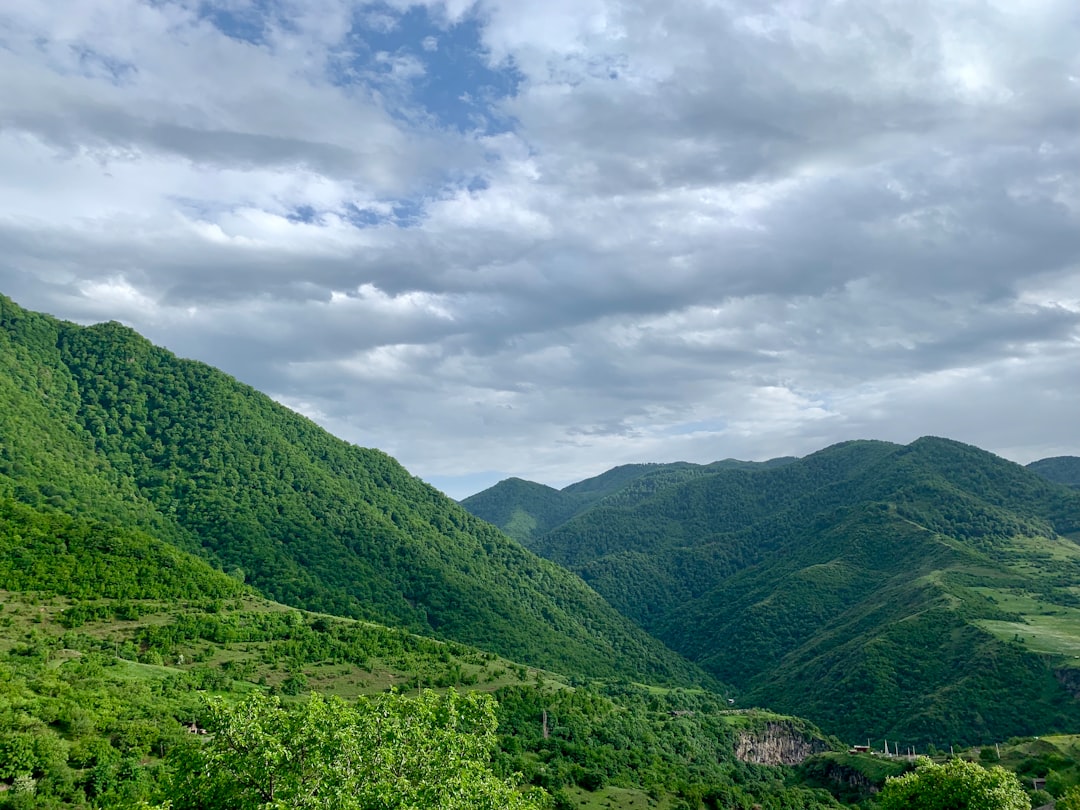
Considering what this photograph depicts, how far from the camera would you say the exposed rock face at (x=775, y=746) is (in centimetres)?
15350

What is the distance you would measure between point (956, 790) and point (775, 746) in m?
103

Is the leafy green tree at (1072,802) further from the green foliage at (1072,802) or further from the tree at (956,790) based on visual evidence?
the tree at (956,790)

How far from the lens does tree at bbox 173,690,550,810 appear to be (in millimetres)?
31641

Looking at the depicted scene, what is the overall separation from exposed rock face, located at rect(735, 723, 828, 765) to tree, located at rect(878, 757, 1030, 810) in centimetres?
8742

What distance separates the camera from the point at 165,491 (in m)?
190

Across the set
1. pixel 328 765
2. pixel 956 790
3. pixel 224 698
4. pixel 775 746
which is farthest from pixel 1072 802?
pixel 775 746

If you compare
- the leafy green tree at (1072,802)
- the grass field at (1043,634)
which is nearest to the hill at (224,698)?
the leafy green tree at (1072,802)

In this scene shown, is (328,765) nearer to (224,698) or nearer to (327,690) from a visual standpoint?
(224,698)

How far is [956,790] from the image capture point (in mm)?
65938

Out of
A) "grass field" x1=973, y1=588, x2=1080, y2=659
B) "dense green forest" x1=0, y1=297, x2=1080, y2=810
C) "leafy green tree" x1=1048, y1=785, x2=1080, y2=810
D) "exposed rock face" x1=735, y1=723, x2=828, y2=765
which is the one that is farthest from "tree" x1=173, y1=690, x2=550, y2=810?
"grass field" x1=973, y1=588, x2=1080, y2=659

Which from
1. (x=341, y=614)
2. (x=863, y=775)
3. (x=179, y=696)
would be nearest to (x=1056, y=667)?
(x=863, y=775)

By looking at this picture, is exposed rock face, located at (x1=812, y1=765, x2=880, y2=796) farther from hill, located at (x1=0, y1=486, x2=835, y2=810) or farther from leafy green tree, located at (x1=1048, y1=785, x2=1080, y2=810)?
leafy green tree, located at (x1=1048, y1=785, x2=1080, y2=810)

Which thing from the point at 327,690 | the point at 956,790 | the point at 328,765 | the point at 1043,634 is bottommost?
the point at 1043,634

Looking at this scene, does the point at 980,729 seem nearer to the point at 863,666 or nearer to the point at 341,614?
the point at 863,666
